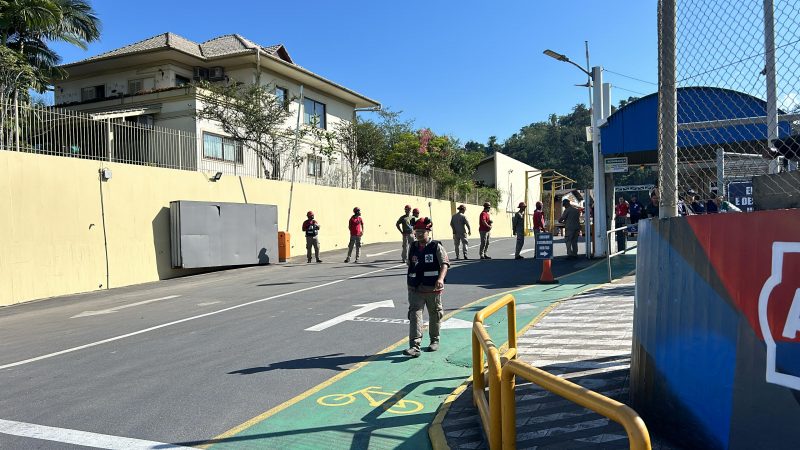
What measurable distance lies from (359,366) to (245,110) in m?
19.3

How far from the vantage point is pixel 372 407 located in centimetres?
562

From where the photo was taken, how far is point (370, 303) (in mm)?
11492

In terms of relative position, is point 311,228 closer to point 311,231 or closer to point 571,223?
point 311,231

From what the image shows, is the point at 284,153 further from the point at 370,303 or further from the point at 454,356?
the point at 454,356

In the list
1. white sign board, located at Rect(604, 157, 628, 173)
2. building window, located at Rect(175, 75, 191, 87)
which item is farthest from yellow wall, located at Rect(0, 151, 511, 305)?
white sign board, located at Rect(604, 157, 628, 173)

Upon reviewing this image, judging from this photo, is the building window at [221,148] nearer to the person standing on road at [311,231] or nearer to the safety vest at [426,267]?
the person standing on road at [311,231]

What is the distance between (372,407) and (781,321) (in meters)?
3.56

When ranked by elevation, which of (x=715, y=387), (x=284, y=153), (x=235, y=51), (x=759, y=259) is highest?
(x=235, y=51)

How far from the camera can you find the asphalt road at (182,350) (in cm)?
539

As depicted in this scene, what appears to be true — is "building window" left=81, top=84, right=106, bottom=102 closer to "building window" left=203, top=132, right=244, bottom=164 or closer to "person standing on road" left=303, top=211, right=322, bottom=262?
"building window" left=203, top=132, right=244, bottom=164

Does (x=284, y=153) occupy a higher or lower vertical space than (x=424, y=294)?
higher

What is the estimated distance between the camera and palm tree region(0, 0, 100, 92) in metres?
21.3

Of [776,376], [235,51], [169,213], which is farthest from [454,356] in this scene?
[235,51]

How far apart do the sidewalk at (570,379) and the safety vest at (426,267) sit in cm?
145
